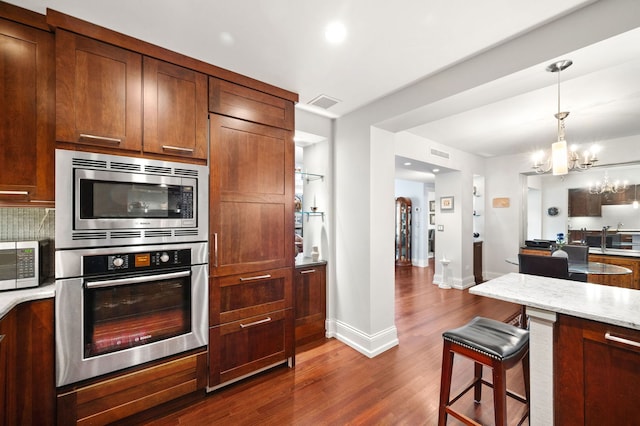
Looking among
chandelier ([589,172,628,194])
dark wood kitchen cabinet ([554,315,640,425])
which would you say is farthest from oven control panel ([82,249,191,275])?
chandelier ([589,172,628,194])

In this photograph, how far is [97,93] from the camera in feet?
5.62

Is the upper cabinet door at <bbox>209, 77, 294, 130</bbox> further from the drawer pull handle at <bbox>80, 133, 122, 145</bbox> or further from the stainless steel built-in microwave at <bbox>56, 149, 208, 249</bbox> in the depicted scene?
the drawer pull handle at <bbox>80, 133, 122, 145</bbox>

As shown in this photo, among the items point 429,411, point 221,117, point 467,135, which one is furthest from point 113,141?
point 467,135

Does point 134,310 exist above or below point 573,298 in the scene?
below

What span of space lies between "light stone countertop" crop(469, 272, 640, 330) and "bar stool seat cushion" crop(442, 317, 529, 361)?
0.85ft

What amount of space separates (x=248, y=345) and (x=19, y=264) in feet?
5.31

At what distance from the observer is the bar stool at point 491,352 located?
1436 mm

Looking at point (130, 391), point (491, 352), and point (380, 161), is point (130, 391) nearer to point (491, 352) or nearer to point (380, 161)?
point (491, 352)

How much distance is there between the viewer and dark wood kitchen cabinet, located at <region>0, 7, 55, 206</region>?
5.29ft

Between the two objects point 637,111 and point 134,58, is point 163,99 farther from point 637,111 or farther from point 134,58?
point 637,111

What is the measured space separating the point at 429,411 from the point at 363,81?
2715 millimetres

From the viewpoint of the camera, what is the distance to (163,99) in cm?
193

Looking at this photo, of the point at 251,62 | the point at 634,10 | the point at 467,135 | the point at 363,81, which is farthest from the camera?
the point at 467,135

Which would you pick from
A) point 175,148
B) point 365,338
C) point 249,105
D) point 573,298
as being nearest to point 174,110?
point 175,148
